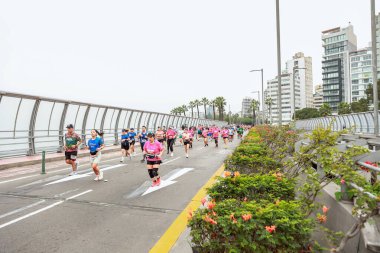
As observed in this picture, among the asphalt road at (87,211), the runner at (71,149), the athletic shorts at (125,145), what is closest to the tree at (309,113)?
the athletic shorts at (125,145)

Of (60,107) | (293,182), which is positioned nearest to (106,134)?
(60,107)

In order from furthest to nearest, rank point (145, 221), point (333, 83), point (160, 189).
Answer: point (333, 83) < point (160, 189) < point (145, 221)

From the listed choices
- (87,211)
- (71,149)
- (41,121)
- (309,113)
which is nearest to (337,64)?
(309,113)

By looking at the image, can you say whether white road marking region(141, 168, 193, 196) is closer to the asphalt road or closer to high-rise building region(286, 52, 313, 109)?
the asphalt road

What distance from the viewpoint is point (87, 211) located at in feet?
19.8

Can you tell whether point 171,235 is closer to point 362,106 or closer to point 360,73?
point 362,106

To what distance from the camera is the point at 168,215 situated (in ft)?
18.9

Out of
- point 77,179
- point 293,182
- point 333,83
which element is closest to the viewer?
point 293,182

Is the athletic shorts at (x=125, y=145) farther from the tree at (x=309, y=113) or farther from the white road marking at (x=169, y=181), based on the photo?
the tree at (x=309, y=113)

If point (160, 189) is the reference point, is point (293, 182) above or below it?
above

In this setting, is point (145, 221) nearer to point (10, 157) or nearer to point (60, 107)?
point (10, 157)

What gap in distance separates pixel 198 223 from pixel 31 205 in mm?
5070

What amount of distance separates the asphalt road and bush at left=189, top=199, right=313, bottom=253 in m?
1.68

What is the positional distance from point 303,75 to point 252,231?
19391 cm
